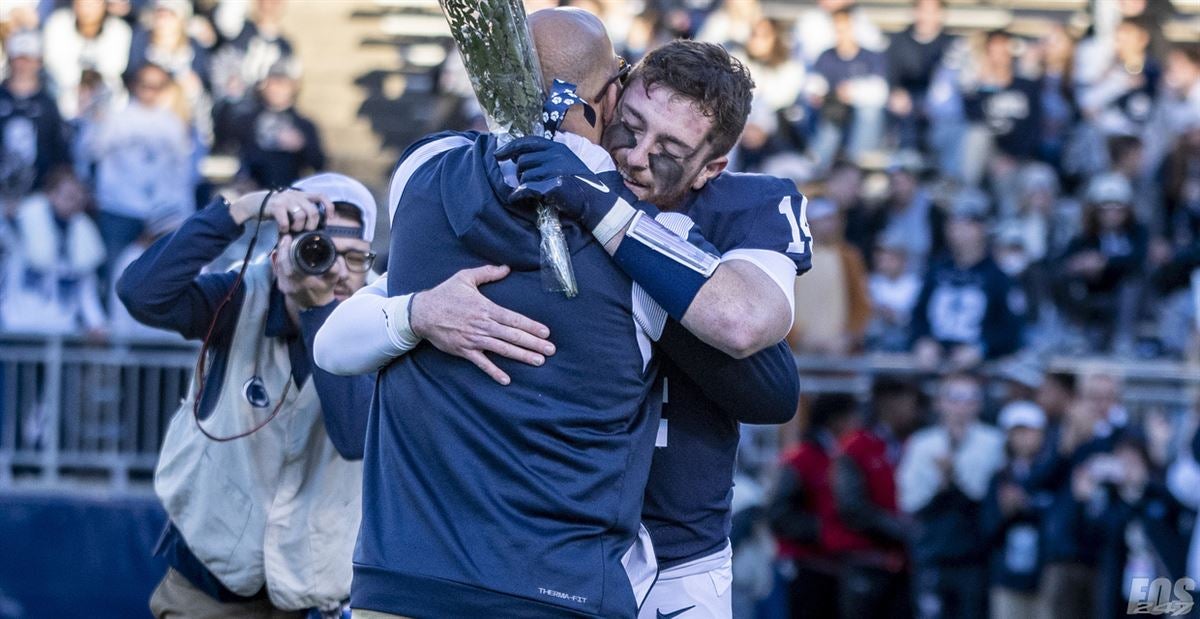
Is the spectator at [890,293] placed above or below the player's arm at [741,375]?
above

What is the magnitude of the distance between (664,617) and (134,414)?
21.9ft

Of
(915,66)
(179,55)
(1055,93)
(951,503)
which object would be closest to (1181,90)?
(1055,93)

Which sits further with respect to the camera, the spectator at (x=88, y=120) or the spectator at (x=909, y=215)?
the spectator at (x=909, y=215)

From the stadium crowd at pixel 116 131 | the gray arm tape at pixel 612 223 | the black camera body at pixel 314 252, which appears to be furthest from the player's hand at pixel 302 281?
the stadium crowd at pixel 116 131

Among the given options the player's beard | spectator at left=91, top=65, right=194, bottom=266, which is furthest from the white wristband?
spectator at left=91, top=65, right=194, bottom=266

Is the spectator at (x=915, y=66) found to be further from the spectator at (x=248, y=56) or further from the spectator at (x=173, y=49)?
the spectator at (x=173, y=49)

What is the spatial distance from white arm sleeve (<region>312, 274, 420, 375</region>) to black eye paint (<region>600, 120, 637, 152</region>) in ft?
1.68

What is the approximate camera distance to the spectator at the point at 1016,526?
9.25 metres

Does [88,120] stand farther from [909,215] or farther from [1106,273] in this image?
[1106,273]

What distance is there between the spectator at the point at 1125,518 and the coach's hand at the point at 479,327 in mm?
6155

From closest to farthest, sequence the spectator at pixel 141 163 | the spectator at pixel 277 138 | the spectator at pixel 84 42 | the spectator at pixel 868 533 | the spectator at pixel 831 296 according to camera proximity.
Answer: the spectator at pixel 868 533 < the spectator at pixel 831 296 < the spectator at pixel 141 163 < the spectator at pixel 277 138 < the spectator at pixel 84 42

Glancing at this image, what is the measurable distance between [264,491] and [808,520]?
5.15 metres

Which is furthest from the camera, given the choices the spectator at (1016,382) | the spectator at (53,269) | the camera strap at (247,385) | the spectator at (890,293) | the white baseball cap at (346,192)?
the spectator at (890,293)

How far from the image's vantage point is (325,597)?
4.75 metres
